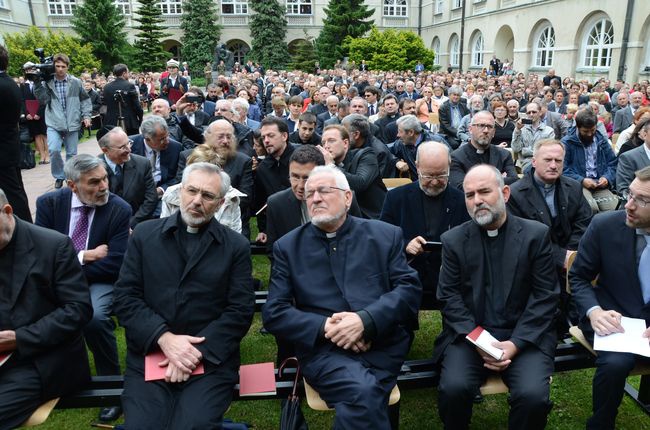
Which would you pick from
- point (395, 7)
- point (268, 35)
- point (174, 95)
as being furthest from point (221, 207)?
point (395, 7)

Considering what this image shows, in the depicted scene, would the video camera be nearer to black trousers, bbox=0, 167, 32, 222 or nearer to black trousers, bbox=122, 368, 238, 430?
black trousers, bbox=0, 167, 32, 222

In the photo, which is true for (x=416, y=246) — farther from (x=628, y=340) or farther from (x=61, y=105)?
(x=61, y=105)

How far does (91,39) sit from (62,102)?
29058mm

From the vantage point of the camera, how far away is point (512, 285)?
3.02m

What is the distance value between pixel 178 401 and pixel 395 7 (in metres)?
47.0

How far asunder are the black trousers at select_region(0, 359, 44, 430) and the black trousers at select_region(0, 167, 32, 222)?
306 cm

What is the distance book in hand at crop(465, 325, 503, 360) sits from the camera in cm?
278

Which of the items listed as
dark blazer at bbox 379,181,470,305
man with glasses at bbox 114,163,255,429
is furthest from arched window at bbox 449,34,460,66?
man with glasses at bbox 114,163,255,429

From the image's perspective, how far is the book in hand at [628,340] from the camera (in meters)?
2.78

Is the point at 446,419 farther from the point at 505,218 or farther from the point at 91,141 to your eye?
the point at 91,141

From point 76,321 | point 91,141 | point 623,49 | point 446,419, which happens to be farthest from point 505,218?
point 623,49

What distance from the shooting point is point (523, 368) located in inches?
110

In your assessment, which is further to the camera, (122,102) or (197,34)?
(197,34)

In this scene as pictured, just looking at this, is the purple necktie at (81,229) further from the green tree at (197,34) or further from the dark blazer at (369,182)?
the green tree at (197,34)
